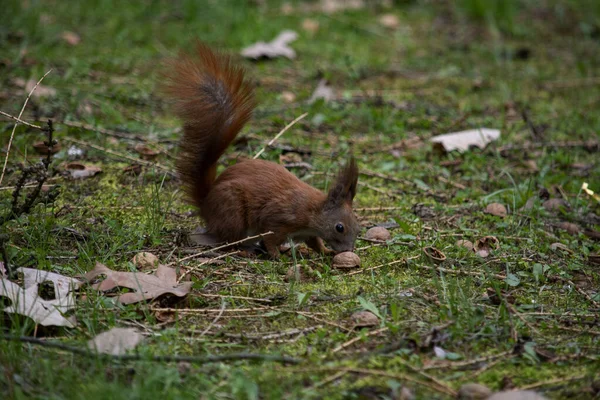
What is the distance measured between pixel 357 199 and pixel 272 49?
264 cm

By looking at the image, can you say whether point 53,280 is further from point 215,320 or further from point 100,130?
point 100,130

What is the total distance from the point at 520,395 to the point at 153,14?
5.69 metres

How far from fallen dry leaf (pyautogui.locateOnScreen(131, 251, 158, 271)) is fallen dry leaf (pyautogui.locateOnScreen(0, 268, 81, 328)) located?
32 cm

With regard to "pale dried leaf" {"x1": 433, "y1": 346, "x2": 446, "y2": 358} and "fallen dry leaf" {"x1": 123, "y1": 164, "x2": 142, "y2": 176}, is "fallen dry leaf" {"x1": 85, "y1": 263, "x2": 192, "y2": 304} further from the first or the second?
"fallen dry leaf" {"x1": 123, "y1": 164, "x2": 142, "y2": 176}

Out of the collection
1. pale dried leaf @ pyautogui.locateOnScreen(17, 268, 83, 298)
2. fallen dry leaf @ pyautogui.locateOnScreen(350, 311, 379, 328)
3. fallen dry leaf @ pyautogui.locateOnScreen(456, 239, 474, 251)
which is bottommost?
fallen dry leaf @ pyautogui.locateOnScreen(456, 239, 474, 251)

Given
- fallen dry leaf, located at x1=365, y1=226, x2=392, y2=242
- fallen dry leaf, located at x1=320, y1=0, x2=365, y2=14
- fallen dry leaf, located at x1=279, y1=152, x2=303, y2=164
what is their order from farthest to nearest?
fallen dry leaf, located at x1=320, y1=0, x2=365, y2=14, fallen dry leaf, located at x1=279, y1=152, x2=303, y2=164, fallen dry leaf, located at x1=365, y1=226, x2=392, y2=242

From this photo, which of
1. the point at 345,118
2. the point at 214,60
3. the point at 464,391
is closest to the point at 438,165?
the point at 345,118

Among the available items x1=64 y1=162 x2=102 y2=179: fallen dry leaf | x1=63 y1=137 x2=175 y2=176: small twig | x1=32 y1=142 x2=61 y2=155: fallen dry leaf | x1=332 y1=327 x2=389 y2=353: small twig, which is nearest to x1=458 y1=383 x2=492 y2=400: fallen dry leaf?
x1=332 y1=327 x2=389 y2=353: small twig

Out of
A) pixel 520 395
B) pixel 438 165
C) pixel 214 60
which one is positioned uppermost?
pixel 214 60

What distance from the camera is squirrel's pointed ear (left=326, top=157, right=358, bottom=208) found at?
3359 mm

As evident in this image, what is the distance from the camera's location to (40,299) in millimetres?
2539

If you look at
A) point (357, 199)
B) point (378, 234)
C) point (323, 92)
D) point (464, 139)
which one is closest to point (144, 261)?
point (378, 234)

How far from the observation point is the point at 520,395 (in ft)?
6.96

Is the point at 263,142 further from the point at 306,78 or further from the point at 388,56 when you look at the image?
the point at 388,56
